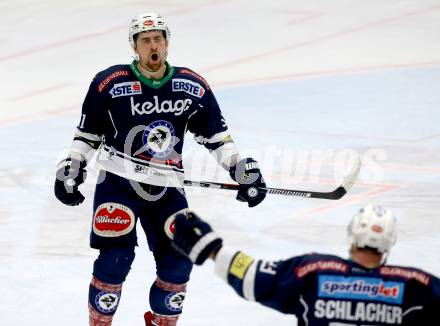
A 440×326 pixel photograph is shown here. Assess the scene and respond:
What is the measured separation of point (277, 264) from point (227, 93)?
26.5 feet

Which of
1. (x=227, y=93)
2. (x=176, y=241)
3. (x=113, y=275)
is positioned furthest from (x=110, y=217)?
(x=227, y=93)

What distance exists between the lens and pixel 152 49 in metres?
6.50

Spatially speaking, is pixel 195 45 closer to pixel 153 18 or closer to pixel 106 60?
pixel 106 60

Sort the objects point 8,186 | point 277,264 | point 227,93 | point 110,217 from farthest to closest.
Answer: point 227,93
point 8,186
point 110,217
point 277,264

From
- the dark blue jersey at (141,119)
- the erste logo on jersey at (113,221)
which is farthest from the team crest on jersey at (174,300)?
the dark blue jersey at (141,119)

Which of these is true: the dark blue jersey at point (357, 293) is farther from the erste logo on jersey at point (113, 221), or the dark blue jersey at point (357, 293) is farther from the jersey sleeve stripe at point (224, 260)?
the erste logo on jersey at point (113, 221)

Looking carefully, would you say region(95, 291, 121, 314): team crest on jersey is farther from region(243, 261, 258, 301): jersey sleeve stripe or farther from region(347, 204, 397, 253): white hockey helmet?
region(347, 204, 397, 253): white hockey helmet

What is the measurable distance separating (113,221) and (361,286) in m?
2.33

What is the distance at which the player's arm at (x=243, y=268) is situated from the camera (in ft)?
14.9

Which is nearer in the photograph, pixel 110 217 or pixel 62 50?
pixel 110 217

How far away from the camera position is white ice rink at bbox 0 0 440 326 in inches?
314

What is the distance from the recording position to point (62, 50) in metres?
14.5

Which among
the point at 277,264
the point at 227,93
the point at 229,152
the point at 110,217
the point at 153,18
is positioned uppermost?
the point at 227,93

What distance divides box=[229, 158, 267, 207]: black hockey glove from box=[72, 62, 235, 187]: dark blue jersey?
1.02 ft
